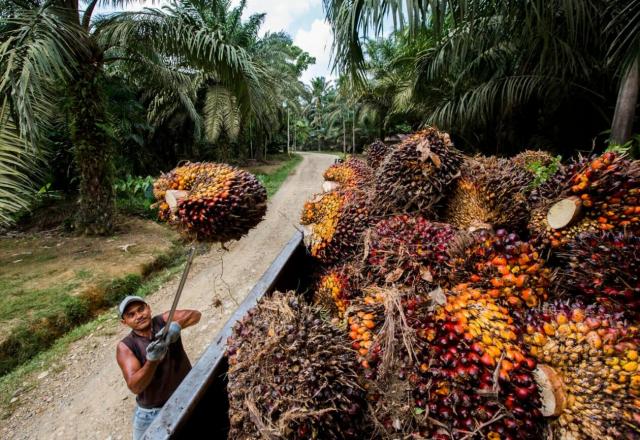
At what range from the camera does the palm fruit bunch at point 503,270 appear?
39.4 inches

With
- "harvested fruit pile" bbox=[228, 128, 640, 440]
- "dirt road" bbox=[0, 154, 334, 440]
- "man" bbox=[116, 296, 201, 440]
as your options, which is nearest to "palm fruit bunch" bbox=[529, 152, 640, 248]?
"harvested fruit pile" bbox=[228, 128, 640, 440]

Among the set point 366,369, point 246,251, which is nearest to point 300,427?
point 366,369

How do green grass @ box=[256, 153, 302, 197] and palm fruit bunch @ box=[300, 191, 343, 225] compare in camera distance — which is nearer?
palm fruit bunch @ box=[300, 191, 343, 225]

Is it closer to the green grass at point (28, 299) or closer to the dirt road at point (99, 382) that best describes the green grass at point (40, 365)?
the dirt road at point (99, 382)

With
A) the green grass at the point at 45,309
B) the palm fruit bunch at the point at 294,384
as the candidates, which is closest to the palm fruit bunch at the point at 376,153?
the palm fruit bunch at the point at 294,384

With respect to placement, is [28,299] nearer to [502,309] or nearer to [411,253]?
[411,253]

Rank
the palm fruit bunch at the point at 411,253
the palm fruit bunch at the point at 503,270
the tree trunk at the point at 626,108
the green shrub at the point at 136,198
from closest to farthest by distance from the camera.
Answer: the palm fruit bunch at the point at 503,270
the palm fruit bunch at the point at 411,253
the tree trunk at the point at 626,108
the green shrub at the point at 136,198

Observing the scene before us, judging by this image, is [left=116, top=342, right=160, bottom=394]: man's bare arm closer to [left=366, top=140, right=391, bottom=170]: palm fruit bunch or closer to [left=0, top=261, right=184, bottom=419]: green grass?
[left=366, top=140, right=391, bottom=170]: palm fruit bunch

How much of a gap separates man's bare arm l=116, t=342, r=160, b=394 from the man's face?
5.3 inches

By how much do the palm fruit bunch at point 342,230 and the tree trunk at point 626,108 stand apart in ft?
10.2

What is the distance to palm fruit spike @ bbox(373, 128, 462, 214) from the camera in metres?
1.48

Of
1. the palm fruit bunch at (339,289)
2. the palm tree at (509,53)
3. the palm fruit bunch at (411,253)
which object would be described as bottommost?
the palm fruit bunch at (339,289)

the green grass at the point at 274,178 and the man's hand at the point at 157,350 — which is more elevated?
the man's hand at the point at 157,350

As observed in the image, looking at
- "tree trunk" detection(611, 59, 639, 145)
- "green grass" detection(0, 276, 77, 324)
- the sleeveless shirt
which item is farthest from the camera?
"green grass" detection(0, 276, 77, 324)
